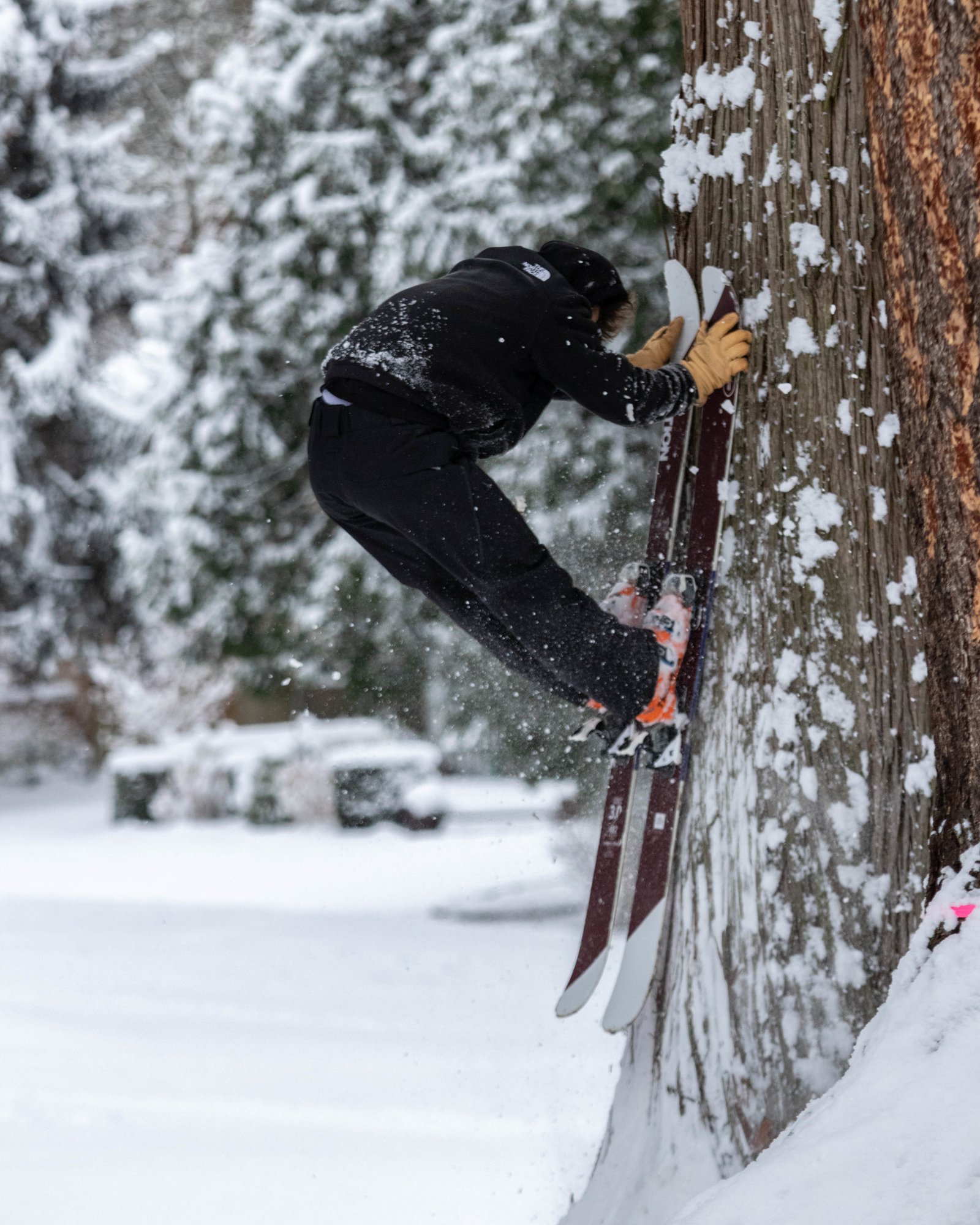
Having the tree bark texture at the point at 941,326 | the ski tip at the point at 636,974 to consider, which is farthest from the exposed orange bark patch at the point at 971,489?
the ski tip at the point at 636,974

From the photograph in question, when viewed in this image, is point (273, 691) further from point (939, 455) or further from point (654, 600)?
Result: point (939, 455)

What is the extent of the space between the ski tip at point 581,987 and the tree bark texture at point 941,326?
3.08 feet

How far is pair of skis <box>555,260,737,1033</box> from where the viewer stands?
238 centimetres

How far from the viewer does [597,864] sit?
2641 mm

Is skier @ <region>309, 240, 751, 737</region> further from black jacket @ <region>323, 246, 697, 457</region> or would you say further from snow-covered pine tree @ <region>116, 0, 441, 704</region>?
snow-covered pine tree @ <region>116, 0, 441, 704</region>

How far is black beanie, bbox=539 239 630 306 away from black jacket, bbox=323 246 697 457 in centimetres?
15

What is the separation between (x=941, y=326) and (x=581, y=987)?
1.62 m

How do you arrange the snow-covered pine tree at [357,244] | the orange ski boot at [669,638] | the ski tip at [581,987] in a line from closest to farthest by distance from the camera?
the orange ski boot at [669,638] < the ski tip at [581,987] < the snow-covered pine tree at [357,244]

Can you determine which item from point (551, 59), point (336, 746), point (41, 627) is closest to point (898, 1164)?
point (551, 59)

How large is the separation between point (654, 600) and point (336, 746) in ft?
32.1

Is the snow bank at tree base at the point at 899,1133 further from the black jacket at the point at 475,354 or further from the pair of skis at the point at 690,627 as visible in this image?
the black jacket at the point at 475,354

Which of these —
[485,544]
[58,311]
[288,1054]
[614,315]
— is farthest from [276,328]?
[58,311]

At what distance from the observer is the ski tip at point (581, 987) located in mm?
2643

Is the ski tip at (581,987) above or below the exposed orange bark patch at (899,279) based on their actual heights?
below
